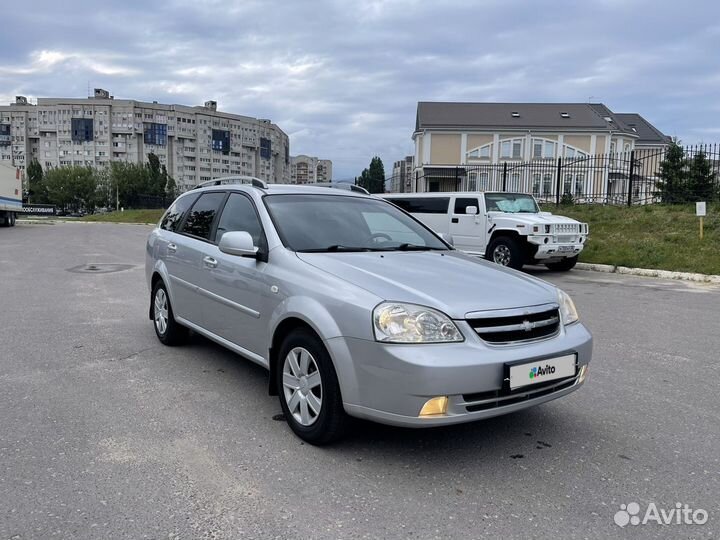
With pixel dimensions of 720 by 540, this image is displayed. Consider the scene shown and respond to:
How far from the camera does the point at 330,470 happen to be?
3.18m

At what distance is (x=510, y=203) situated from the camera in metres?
13.3

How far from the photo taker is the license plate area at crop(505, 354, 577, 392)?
Answer: 122 inches

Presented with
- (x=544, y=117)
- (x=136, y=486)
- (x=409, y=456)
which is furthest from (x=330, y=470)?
(x=544, y=117)

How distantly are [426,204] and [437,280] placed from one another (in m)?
10.6

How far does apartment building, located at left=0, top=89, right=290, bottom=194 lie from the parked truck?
9132 cm

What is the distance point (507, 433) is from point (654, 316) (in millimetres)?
5233

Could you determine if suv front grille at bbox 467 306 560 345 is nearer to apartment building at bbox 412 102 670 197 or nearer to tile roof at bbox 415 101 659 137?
apartment building at bbox 412 102 670 197

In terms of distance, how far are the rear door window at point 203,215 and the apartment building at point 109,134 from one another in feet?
398

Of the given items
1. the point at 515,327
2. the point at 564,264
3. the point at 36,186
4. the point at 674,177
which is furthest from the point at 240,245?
the point at 36,186

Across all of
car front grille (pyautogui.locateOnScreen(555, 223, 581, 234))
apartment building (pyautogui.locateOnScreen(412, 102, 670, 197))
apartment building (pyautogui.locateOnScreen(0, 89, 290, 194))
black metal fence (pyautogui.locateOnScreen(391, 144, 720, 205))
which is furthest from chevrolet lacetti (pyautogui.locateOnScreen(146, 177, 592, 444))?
apartment building (pyautogui.locateOnScreen(0, 89, 290, 194))

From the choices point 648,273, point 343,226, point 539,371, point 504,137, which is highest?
point 504,137

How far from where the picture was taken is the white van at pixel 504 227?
1205cm

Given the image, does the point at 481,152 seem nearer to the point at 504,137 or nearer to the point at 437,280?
the point at 504,137

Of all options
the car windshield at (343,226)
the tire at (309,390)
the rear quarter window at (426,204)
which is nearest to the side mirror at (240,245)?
the car windshield at (343,226)
